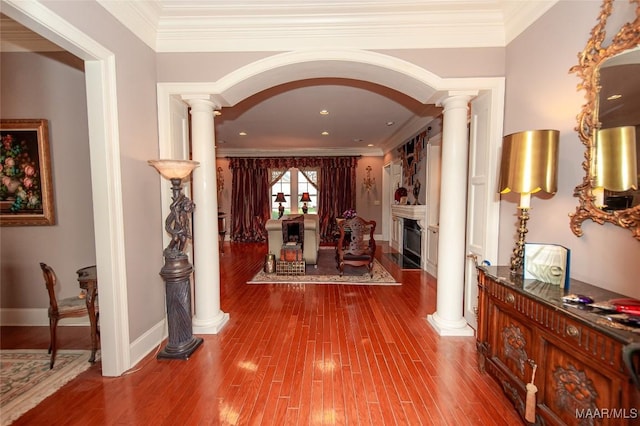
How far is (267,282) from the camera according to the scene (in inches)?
170

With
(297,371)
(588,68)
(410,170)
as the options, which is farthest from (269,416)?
(410,170)

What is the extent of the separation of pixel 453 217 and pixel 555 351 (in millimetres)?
1431

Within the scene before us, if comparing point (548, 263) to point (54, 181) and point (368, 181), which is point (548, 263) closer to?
point (54, 181)

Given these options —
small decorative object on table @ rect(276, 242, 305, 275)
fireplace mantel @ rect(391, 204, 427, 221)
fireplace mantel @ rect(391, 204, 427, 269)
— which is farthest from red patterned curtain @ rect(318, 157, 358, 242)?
small decorative object on table @ rect(276, 242, 305, 275)

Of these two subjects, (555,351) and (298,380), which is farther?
(298,380)

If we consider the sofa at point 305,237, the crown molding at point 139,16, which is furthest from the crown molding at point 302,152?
the crown molding at point 139,16

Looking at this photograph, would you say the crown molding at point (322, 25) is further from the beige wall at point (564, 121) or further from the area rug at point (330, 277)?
the area rug at point (330, 277)

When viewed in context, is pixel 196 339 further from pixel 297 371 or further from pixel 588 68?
pixel 588 68

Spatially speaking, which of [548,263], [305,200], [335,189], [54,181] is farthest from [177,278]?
[335,189]

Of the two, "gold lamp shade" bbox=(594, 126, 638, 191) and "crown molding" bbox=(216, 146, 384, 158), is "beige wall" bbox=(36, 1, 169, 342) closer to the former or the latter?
"gold lamp shade" bbox=(594, 126, 638, 191)

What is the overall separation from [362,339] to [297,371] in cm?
77

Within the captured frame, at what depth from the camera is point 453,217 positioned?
104 inches

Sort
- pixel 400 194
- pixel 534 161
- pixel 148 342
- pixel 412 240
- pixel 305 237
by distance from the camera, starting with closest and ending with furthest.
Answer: pixel 534 161 → pixel 148 342 → pixel 305 237 → pixel 412 240 → pixel 400 194

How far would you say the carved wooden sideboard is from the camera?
1.07 m
